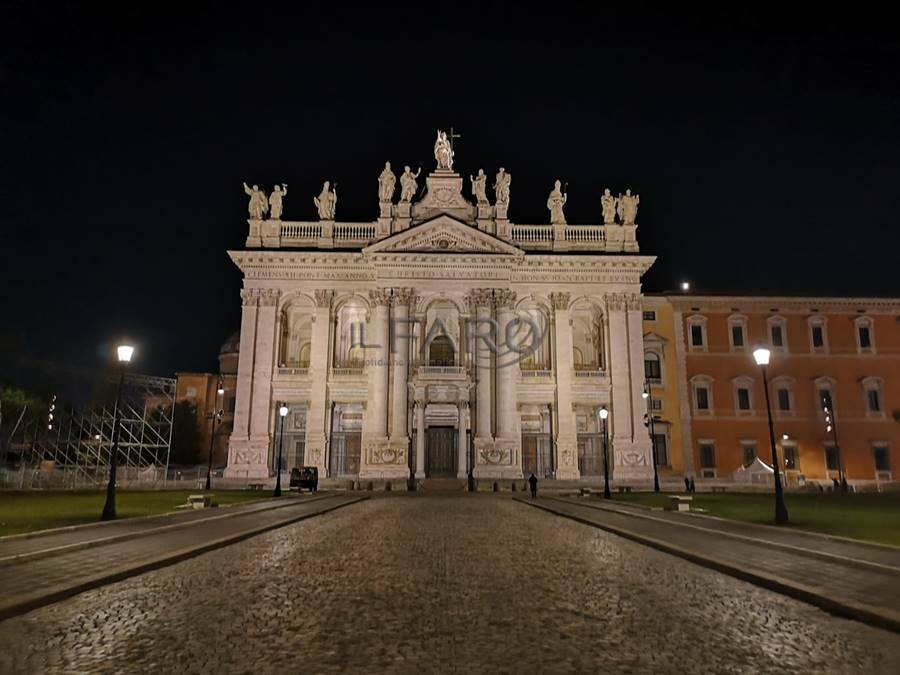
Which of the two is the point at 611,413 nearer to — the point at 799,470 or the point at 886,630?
the point at 799,470

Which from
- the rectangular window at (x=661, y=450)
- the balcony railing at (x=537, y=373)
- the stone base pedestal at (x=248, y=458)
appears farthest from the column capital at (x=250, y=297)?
the rectangular window at (x=661, y=450)

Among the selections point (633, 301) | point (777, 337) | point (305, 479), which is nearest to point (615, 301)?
point (633, 301)

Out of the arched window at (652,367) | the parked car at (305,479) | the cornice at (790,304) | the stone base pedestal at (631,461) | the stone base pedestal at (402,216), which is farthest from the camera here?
the cornice at (790,304)

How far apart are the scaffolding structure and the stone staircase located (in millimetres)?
15824

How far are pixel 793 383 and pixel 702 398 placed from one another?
6645mm

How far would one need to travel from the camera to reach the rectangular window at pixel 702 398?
4744 centimetres

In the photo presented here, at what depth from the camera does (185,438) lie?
60312 millimetres

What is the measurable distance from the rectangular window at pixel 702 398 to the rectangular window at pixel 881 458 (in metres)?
11.8

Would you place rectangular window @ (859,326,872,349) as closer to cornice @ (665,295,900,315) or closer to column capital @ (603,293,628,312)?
cornice @ (665,295,900,315)

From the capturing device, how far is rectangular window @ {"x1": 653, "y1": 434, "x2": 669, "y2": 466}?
46.3m

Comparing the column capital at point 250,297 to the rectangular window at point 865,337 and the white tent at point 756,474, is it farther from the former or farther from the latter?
the rectangular window at point 865,337

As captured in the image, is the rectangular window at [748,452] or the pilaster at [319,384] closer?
the pilaster at [319,384]

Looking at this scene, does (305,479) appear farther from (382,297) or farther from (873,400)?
(873,400)

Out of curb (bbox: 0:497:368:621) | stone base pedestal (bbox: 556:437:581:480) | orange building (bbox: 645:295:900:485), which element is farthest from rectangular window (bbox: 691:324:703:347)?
curb (bbox: 0:497:368:621)
